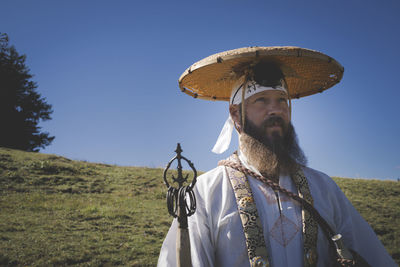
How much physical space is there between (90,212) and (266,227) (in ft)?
22.1

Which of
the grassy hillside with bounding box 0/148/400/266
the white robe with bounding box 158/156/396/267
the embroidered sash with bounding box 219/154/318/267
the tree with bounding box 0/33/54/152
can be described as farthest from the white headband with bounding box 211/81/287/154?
the tree with bounding box 0/33/54/152

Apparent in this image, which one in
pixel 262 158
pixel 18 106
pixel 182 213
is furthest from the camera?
pixel 18 106

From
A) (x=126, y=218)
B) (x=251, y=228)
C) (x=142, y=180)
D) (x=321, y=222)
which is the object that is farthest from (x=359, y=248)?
(x=142, y=180)

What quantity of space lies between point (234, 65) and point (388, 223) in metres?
8.42

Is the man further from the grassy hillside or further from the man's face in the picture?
the grassy hillside

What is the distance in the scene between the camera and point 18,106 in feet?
85.3

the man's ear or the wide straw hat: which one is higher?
the wide straw hat

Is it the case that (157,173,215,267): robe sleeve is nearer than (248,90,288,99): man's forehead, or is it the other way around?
(157,173,215,267): robe sleeve

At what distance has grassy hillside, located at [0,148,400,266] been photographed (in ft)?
17.0

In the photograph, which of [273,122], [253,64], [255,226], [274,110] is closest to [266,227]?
[255,226]

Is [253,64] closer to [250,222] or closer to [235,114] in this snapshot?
[235,114]

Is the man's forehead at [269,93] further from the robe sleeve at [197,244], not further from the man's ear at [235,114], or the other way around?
the robe sleeve at [197,244]

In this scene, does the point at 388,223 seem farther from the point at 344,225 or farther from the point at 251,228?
the point at 251,228

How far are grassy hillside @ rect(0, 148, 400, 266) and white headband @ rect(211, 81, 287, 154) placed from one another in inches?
131
